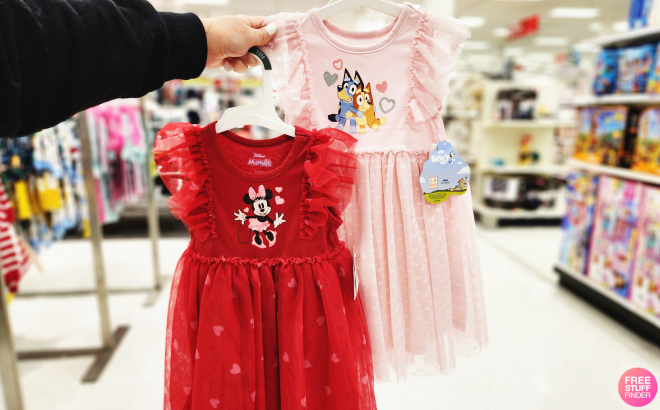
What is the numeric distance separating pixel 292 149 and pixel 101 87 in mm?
336

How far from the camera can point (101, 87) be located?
2.08ft

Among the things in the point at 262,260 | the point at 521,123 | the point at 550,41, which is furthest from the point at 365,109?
the point at 550,41

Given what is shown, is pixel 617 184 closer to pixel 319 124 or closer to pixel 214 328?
pixel 319 124

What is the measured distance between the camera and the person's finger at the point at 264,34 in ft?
2.58

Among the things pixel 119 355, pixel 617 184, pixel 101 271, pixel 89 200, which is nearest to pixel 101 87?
pixel 89 200

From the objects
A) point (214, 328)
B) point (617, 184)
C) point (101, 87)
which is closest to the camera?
point (101, 87)

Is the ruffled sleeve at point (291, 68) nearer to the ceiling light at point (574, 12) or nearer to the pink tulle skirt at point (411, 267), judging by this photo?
the pink tulle skirt at point (411, 267)

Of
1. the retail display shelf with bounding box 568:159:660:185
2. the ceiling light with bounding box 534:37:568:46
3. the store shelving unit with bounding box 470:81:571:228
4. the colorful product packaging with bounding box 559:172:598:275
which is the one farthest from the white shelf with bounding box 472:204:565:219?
the ceiling light with bounding box 534:37:568:46

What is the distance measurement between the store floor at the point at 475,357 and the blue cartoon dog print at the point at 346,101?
116 cm

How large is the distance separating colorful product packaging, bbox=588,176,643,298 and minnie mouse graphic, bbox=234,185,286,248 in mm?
2259

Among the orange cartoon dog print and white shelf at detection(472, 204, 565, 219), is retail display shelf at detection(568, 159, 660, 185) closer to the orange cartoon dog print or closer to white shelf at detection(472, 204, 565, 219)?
white shelf at detection(472, 204, 565, 219)

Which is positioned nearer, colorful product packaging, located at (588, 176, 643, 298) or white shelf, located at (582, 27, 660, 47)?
white shelf, located at (582, 27, 660, 47)

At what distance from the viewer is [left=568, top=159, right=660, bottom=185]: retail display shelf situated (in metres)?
2.09

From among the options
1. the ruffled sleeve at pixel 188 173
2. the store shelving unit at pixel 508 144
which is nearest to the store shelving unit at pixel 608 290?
the store shelving unit at pixel 508 144
